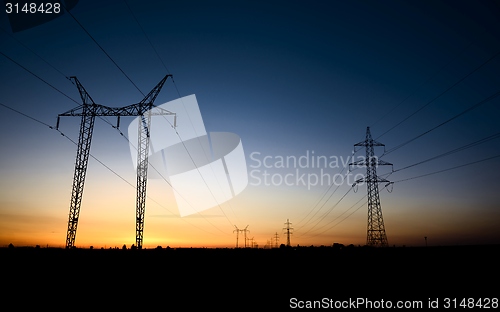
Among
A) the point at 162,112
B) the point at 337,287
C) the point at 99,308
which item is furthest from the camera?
the point at 162,112

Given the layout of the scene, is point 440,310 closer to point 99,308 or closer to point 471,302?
point 471,302

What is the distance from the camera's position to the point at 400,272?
21.8m

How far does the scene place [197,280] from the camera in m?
19.1

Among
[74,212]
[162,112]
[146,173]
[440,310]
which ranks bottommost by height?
[440,310]

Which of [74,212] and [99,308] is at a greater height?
[74,212]

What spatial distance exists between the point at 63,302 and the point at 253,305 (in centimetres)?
792

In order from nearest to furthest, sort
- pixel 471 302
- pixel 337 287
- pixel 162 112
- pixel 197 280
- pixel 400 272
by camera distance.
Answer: pixel 471 302 → pixel 337 287 → pixel 197 280 → pixel 400 272 → pixel 162 112

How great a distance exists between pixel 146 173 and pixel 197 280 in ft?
59.4

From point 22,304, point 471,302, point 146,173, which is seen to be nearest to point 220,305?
point 22,304

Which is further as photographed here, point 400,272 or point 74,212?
point 74,212

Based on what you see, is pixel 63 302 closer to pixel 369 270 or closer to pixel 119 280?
pixel 119 280

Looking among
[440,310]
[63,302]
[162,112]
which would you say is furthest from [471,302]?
[162,112]

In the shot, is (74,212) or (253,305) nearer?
(253,305)

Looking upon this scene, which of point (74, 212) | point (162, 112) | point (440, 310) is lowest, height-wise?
point (440, 310)
